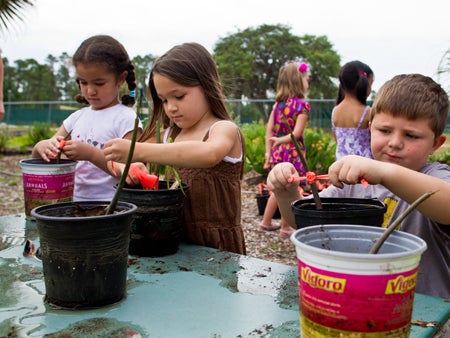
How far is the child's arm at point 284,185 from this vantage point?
138 cm

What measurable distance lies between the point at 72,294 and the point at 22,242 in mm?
720

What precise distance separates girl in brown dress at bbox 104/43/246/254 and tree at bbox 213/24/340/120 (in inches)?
1349

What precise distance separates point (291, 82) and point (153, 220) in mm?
3633

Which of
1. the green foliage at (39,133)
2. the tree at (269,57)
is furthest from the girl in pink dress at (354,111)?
the tree at (269,57)

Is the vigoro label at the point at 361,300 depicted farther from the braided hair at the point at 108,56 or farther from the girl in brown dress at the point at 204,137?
the braided hair at the point at 108,56

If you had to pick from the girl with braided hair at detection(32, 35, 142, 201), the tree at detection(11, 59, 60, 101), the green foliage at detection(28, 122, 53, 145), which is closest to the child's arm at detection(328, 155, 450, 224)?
the girl with braided hair at detection(32, 35, 142, 201)

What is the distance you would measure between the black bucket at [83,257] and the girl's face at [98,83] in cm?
137

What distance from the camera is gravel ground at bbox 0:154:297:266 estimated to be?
13.6 feet

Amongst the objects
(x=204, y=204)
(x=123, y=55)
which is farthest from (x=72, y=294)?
(x=123, y=55)

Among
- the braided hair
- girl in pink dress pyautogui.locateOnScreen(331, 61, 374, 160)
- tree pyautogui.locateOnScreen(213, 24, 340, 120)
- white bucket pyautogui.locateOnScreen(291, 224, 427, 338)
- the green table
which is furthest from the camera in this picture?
tree pyautogui.locateOnScreen(213, 24, 340, 120)

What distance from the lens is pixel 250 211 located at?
229 inches

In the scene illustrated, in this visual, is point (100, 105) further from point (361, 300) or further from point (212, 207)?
point (361, 300)

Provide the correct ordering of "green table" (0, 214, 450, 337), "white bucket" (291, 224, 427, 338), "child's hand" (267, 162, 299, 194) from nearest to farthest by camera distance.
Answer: "white bucket" (291, 224, 427, 338), "green table" (0, 214, 450, 337), "child's hand" (267, 162, 299, 194)

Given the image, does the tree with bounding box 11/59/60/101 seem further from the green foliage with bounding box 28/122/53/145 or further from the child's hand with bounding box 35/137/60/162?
the child's hand with bounding box 35/137/60/162
